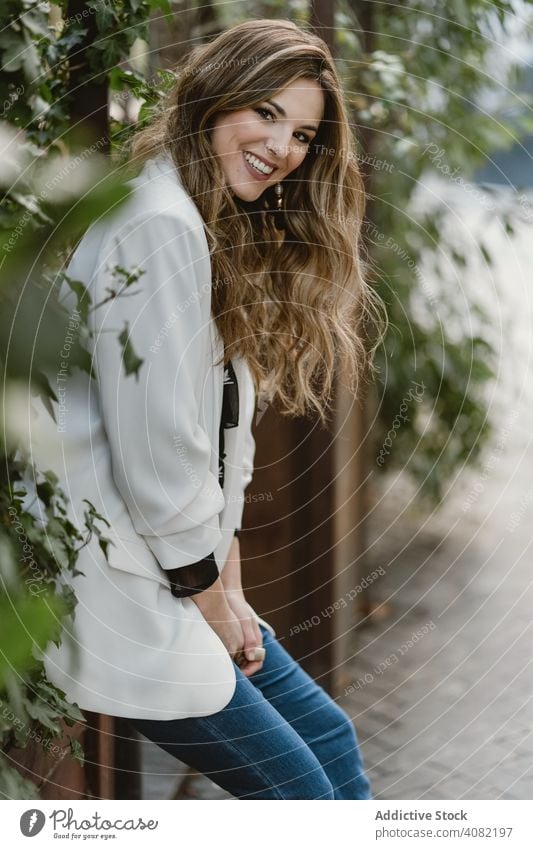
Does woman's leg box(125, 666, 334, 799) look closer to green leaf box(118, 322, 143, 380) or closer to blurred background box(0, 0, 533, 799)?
blurred background box(0, 0, 533, 799)

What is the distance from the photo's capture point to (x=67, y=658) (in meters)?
1.33

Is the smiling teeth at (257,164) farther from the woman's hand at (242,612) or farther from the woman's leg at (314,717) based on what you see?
the woman's leg at (314,717)

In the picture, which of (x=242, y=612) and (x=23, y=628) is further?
(x=242, y=612)

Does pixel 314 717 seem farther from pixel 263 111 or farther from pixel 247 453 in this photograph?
pixel 263 111

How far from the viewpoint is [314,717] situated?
158 cm

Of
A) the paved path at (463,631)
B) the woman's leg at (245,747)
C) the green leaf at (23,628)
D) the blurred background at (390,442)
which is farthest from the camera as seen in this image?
the paved path at (463,631)

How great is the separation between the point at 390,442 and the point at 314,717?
1.94 m

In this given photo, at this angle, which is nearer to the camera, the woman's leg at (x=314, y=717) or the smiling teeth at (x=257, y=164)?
the smiling teeth at (x=257, y=164)

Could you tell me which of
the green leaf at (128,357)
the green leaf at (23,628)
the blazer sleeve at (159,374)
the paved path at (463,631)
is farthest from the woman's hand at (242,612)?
the green leaf at (23,628)

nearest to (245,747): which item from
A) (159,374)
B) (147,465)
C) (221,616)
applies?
(221,616)

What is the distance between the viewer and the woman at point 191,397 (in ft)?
4.12

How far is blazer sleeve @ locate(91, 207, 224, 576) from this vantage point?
1.23 meters

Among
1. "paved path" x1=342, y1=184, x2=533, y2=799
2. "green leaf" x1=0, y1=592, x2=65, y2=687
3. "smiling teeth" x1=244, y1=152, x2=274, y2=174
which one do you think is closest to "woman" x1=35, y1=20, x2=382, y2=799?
"smiling teeth" x1=244, y1=152, x2=274, y2=174

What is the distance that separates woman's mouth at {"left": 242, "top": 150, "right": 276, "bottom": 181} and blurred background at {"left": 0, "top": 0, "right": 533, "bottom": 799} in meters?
0.19
